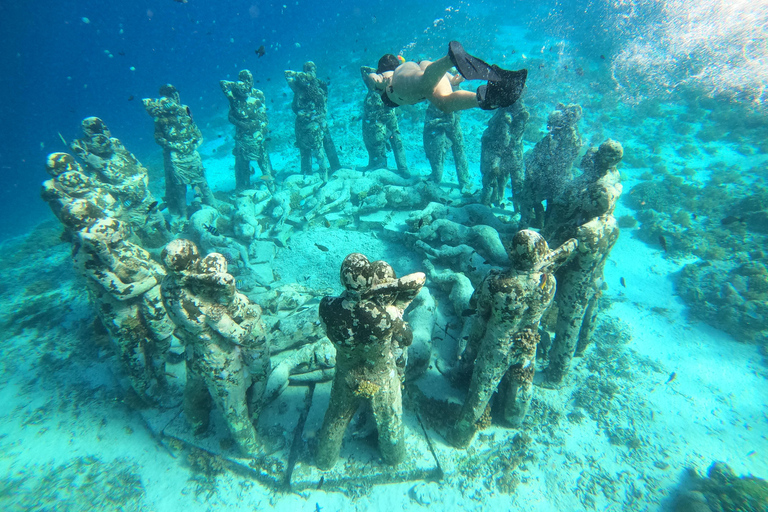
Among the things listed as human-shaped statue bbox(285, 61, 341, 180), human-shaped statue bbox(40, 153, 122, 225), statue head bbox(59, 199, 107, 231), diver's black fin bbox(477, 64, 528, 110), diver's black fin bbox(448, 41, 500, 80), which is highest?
human-shaped statue bbox(285, 61, 341, 180)

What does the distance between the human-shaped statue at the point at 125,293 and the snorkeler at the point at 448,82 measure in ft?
14.0

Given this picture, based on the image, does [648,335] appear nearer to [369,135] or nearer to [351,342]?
[351,342]

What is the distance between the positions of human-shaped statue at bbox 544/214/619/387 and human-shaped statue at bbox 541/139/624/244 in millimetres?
213

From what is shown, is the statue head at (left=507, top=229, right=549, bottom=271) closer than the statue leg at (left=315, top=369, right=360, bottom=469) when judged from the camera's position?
Yes

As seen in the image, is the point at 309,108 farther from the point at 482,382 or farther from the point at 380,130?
the point at 482,382

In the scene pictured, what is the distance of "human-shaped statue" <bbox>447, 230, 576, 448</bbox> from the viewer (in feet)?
10.7

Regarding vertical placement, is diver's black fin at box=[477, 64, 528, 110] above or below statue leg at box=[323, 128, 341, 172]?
below

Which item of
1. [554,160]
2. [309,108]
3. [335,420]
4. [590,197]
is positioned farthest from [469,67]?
[309,108]

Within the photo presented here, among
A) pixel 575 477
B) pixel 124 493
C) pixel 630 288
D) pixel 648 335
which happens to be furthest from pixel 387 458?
pixel 630 288

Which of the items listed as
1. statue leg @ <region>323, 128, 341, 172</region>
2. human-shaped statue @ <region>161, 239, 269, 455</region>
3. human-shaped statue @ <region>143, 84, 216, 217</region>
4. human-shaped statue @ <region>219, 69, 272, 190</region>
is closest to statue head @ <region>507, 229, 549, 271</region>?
human-shaped statue @ <region>161, 239, 269, 455</region>

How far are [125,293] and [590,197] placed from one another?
6.56m

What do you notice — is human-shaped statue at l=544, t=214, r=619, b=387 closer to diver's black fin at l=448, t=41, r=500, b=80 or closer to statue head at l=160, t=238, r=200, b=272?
diver's black fin at l=448, t=41, r=500, b=80

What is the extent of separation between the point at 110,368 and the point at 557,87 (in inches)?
1050

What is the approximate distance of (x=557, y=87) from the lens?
824 inches
